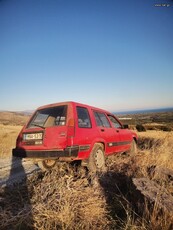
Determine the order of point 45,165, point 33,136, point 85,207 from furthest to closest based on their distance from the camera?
1. point 45,165
2. point 33,136
3. point 85,207

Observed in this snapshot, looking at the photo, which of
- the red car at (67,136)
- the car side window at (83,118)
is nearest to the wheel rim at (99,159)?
the red car at (67,136)

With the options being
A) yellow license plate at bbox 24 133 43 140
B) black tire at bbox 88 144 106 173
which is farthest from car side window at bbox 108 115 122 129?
yellow license plate at bbox 24 133 43 140

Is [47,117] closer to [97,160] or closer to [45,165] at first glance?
[45,165]

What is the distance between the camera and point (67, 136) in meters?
4.93

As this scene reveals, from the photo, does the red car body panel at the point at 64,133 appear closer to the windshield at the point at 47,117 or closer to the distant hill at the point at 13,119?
the windshield at the point at 47,117

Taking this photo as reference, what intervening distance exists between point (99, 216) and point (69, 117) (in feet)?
7.94

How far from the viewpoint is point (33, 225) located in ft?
9.98

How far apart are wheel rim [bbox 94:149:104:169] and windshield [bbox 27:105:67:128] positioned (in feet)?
4.47

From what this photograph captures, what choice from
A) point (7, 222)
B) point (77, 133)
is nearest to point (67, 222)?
point (7, 222)

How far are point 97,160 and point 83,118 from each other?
46.5 inches

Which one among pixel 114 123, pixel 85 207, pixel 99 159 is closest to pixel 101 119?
pixel 114 123

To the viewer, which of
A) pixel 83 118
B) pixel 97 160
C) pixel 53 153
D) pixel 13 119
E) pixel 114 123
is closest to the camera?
pixel 53 153

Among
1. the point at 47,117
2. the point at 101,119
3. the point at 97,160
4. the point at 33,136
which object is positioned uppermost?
the point at 47,117

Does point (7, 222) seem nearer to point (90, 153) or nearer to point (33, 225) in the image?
point (33, 225)
